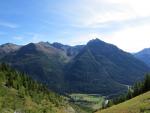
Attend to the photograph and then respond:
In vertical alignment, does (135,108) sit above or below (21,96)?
above

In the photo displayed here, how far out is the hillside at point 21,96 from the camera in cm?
12644

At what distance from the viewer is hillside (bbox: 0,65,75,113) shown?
4978 inches

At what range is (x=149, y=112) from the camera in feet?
196

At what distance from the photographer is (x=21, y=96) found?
14200 centimetres

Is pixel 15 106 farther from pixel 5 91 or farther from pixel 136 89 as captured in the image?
pixel 136 89

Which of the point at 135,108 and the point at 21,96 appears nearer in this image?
the point at 135,108

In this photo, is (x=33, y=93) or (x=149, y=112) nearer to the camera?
(x=149, y=112)

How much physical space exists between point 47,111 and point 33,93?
21.8m

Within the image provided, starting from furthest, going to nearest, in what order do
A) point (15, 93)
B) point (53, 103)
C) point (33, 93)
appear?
point (53, 103) < point (33, 93) < point (15, 93)

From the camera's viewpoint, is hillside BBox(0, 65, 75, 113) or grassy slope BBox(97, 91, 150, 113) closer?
grassy slope BBox(97, 91, 150, 113)

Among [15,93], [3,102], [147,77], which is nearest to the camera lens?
[3,102]

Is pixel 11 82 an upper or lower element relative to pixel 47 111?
upper

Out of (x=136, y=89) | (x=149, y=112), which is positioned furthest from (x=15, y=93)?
(x=149, y=112)

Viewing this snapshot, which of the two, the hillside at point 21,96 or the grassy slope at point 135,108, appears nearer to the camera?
the grassy slope at point 135,108
